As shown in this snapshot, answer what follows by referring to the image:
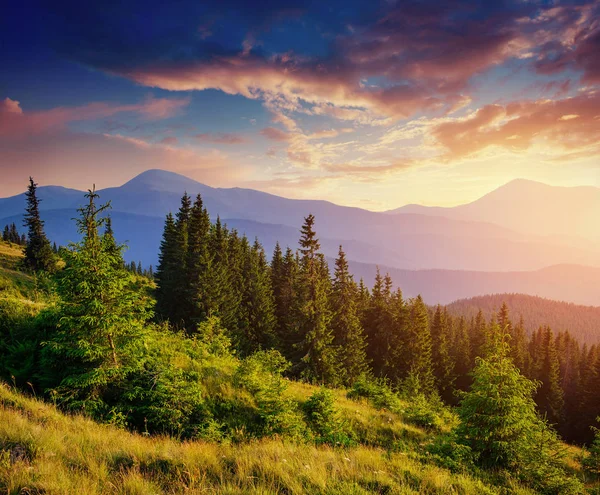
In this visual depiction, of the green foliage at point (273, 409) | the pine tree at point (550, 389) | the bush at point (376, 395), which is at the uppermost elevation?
the green foliage at point (273, 409)

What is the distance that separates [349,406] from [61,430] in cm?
1082

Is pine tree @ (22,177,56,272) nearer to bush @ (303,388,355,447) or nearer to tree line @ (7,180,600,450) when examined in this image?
tree line @ (7,180,600,450)

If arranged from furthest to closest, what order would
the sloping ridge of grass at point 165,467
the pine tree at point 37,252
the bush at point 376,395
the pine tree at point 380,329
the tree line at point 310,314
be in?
the pine tree at point 380,329 < the pine tree at point 37,252 < the tree line at point 310,314 < the bush at point 376,395 < the sloping ridge of grass at point 165,467

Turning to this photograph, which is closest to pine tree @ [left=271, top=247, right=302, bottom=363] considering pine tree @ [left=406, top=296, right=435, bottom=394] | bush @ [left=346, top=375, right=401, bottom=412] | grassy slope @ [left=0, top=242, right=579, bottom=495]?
bush @ [left=346, top=375, right=401, bottom=412]

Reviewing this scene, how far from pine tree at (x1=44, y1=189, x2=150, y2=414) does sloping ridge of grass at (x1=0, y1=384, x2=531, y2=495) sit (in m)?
1.39

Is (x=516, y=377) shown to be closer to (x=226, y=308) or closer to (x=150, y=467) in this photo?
(x=150, y=467)

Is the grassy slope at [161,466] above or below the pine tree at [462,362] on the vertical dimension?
above

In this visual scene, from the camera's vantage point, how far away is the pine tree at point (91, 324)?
801 centimetres

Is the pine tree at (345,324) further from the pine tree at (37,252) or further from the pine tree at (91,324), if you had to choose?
the pine tree at (37,252)

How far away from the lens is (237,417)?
9844 millimetres

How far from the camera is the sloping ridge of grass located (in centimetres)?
431

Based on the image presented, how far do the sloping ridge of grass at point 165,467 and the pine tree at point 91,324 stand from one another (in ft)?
4.56

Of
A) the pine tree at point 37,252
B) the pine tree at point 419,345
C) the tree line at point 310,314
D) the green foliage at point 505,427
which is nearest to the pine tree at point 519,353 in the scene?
the tree line at point 310,314

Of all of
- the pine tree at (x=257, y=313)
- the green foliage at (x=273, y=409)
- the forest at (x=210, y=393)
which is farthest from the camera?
the pine tree at (x=257, y=313)
